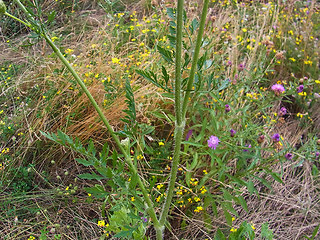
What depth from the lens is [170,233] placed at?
68.2 inches

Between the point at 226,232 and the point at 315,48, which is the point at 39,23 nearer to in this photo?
the point at 226,232

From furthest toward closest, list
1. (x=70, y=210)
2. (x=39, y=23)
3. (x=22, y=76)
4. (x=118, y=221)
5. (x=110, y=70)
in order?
1. (x=22, y=76)
2. (x=110, y=70)
3. (x=70, y=210)
4. (x=118, y=221)
5. (x=39, y=23)

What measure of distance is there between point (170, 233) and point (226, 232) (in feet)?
1.04

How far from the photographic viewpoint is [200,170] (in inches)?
76.1

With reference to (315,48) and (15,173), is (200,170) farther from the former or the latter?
(315,48)

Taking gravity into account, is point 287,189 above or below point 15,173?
below

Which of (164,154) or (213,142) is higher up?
(213,142)

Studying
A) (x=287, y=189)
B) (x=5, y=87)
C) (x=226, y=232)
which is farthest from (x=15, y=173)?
(x=287, y=189)

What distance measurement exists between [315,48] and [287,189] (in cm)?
151

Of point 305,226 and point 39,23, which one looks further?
point 305,226

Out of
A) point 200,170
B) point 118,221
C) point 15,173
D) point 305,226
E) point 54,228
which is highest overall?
point 118,221

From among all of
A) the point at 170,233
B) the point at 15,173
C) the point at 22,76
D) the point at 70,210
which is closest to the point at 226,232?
the point at 170,233

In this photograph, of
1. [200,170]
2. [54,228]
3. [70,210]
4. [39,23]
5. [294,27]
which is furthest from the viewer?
[294,27]

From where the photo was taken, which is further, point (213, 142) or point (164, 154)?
point (164, 154)
